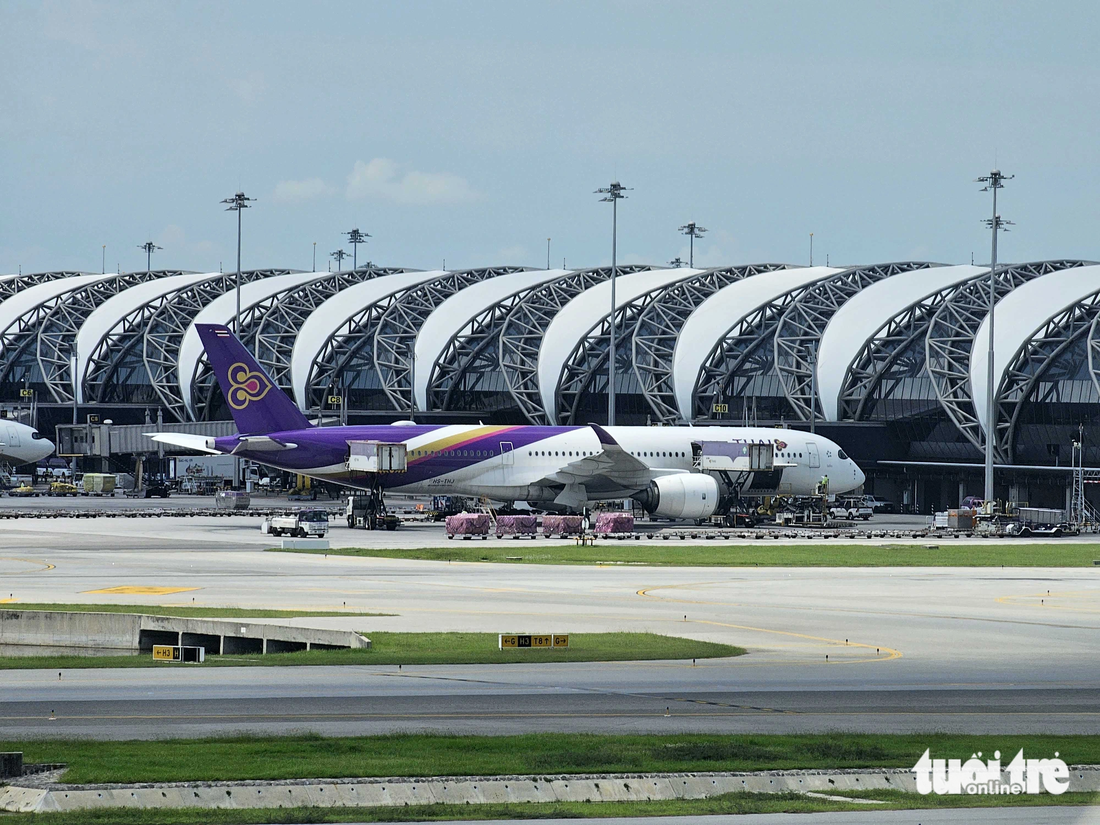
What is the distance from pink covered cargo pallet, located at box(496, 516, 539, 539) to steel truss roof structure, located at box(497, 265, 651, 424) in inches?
1801

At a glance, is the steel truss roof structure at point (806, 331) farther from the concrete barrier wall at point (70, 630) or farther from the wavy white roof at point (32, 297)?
the concrete barrier wall at point (70, 630)

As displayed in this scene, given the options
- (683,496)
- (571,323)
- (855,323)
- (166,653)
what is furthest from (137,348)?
(166,653)

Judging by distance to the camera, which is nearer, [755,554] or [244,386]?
[755,554]

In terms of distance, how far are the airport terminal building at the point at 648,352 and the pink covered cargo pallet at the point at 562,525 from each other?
3398cm

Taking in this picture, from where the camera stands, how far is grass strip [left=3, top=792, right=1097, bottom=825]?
1287 centimetres

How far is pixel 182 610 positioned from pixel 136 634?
116 inches

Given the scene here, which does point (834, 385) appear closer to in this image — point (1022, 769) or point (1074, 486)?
point (1074, 486)

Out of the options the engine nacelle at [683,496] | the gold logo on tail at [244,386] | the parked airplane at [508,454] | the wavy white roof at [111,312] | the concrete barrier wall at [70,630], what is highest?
the wavy white roof at [111,312]

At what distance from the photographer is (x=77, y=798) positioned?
43.2 feet

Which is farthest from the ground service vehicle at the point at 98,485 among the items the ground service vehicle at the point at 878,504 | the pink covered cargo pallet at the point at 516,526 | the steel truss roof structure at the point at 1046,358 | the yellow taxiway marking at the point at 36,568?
the steel truss roof structure at the point at 1046,358

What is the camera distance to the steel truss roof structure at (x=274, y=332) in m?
116

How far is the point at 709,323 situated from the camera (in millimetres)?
101625

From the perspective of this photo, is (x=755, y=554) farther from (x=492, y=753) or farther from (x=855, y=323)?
(x=855, y=323)

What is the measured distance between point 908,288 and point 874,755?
3335 inches
